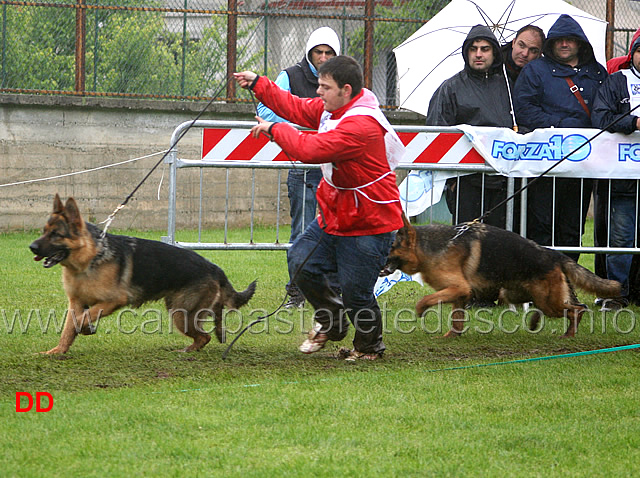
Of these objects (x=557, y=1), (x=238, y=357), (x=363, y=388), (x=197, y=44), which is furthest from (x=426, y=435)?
(x=197, y=44)

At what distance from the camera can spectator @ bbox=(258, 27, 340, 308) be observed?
7973 millimetres

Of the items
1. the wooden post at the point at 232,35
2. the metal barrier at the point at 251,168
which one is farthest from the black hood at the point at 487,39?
the wooden post at the point at 232,35

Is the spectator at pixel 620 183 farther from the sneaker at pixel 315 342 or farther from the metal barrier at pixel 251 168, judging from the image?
the sneaker at pixel 315 342

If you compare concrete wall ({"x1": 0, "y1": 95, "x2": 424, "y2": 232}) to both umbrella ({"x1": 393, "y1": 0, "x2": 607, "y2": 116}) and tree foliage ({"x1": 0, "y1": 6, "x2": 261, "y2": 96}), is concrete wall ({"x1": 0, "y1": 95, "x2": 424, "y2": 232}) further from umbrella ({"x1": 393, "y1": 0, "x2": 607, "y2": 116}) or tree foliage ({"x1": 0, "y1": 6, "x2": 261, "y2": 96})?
umbrella ({"x1": 393, "y1": 0, "x2": 607, "y2": 116})

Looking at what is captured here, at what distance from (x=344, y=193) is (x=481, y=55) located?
3414mm

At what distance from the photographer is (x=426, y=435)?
404 cm

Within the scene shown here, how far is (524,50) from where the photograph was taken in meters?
8.80

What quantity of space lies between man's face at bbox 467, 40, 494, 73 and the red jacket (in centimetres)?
293

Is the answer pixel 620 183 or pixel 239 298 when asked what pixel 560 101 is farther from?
pixel 239 298

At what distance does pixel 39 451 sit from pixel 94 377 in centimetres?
145

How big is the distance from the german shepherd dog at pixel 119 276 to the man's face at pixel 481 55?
3.61 meters

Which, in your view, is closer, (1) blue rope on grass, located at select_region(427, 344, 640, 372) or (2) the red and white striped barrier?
(1) blue rope on grass, located at select_region(427, 344, 640, 372)

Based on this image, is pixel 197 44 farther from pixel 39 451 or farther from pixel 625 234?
pixel 39 451

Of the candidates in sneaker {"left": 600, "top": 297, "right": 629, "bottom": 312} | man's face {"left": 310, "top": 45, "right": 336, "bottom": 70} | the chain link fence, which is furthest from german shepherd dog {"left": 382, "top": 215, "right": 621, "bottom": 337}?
the chain link fence
